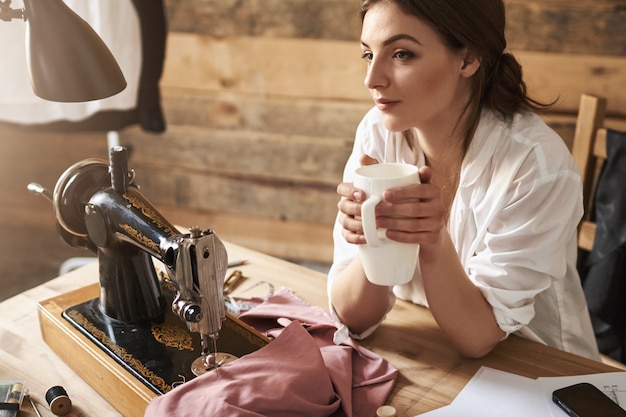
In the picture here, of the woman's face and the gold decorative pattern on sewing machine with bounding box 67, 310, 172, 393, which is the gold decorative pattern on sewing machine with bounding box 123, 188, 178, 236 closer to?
the gold decorative pattern on sewing machine with bounding box 67, 310, 172, 393

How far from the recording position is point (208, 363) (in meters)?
1.09

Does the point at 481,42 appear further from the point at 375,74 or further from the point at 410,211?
the point at 410,211

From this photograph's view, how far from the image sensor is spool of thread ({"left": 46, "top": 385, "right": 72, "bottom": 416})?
1065 mm

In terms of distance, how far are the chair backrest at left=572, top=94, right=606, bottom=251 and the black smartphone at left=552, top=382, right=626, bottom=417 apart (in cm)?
76

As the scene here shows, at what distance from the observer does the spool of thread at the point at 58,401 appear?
1.06 m

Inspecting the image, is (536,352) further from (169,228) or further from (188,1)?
(188,1)

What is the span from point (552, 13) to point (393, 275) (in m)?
1.78

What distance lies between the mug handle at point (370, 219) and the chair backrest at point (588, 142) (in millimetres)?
950

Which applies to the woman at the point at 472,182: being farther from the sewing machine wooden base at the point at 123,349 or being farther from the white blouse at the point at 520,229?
the sewing machine wooden base at the point at 123,349

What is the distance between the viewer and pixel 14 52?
90.0 inches

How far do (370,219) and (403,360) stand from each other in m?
0.37

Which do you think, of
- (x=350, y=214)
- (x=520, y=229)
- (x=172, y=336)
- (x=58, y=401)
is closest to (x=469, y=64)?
(x=520, y=229)

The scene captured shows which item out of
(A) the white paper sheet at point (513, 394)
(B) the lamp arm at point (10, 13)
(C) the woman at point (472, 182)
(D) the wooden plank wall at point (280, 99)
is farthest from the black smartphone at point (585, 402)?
(D) the wooden plank wall at point (280, 99)

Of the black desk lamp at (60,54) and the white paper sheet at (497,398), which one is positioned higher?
the black desk lamp at (60,54)
